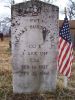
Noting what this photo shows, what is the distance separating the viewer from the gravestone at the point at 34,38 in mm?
8633

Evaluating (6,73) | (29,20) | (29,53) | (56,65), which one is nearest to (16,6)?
(29,20)

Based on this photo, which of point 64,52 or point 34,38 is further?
point 64,52

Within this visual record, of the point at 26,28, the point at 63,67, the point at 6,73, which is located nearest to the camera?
the point at 26,28

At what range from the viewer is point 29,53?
8672mm

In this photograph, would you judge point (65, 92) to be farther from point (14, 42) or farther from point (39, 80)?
point (14, 42)

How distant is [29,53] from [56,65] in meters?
0.71

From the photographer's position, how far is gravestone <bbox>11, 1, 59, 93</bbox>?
8.63 metres

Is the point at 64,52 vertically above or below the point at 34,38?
below

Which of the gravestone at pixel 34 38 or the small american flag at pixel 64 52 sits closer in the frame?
the gravestone at pixel 34 38

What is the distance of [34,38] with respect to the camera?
8672mm

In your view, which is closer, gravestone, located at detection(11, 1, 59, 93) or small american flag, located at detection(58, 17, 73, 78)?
gravestone, located at detection(11, 1, 59, 93)

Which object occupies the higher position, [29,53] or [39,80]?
[29,53]

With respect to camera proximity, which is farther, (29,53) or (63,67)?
(63,67)

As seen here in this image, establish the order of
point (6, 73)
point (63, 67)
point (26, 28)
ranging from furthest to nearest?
point (6, 73) → point (63, 67) → point (26, 28)
